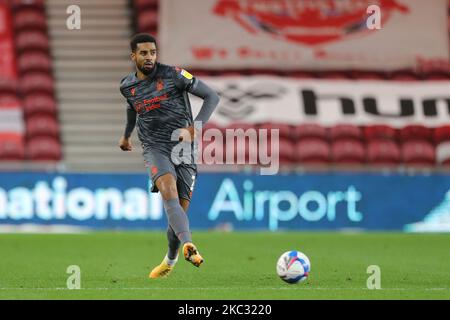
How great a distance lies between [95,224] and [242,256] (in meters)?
4.20

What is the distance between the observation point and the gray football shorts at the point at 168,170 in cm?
876

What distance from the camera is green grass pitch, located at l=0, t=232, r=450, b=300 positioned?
7988 mm

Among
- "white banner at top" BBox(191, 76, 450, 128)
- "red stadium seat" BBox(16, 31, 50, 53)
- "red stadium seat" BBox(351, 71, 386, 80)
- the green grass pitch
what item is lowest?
the green grass pitch

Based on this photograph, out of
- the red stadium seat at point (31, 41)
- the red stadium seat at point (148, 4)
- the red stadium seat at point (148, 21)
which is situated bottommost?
the red stadium seat at point (31, 41)

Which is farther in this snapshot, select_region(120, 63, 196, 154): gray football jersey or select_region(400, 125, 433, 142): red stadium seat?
select_region(400, 125, 433, 142): red stadium seat

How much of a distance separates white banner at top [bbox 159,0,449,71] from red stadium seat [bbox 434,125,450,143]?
1430 millimetres

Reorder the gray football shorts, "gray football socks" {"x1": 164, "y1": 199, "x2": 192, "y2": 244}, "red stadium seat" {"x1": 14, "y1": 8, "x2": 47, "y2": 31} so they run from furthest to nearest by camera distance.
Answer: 1. "red stadium seat" {"x1": 14, "y1": 8, "x2": 47, "y2": 31}
2. the gray football shorts
3. "gray football socks" {"x1": 164, "y1": 199, "x2": 192, "y2": 244}

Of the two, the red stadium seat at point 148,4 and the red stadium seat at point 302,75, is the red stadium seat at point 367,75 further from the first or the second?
the red stadium seat at point 148,4

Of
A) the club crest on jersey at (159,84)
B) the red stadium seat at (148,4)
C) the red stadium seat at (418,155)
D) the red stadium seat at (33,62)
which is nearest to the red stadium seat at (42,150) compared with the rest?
the red stadium seat at (33,62)

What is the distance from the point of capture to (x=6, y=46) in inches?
734

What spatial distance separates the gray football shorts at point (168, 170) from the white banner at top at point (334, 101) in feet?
28.5

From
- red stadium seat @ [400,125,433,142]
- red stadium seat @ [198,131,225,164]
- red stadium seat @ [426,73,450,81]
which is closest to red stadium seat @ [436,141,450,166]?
red stadium seat @ [400,125,433,142]

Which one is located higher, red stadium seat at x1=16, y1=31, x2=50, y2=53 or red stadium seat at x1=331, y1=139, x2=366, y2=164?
red stadium seat at x1=16, y1=31, x2=50, y2=53

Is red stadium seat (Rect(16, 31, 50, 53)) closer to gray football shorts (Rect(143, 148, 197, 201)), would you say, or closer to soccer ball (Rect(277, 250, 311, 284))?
gray football shorts (Rect(143, 148, 197, 201))
